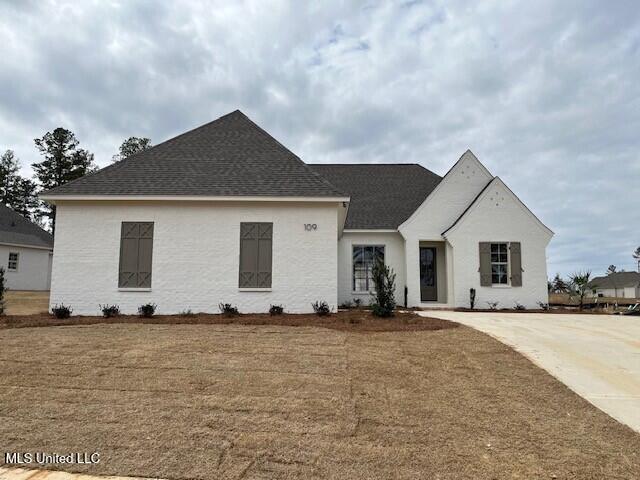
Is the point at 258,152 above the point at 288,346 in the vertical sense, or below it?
above

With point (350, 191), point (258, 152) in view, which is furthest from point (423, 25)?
point (350, 191)

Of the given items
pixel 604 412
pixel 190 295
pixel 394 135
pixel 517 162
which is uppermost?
pixel 394 135

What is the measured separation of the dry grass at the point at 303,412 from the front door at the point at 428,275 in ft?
30.3

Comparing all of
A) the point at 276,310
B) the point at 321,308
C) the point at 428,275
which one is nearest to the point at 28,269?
the point at 276,310

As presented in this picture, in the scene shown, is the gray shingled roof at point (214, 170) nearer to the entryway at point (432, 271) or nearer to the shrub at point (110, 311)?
the shrub at point (110, 311)

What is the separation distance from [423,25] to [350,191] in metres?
8.56

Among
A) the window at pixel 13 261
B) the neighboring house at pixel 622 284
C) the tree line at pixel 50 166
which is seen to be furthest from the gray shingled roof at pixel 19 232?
the neighboring house at pixel 622 284

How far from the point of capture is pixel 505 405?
195 inches

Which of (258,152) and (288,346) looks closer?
(288,346)

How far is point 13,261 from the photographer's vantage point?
26.0m

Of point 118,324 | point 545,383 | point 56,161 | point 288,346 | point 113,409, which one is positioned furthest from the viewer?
point 56,161

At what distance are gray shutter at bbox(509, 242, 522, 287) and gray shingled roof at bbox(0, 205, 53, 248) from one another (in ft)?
92.3

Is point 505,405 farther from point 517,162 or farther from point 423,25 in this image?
point 517,162

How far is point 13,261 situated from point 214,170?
20837mm
